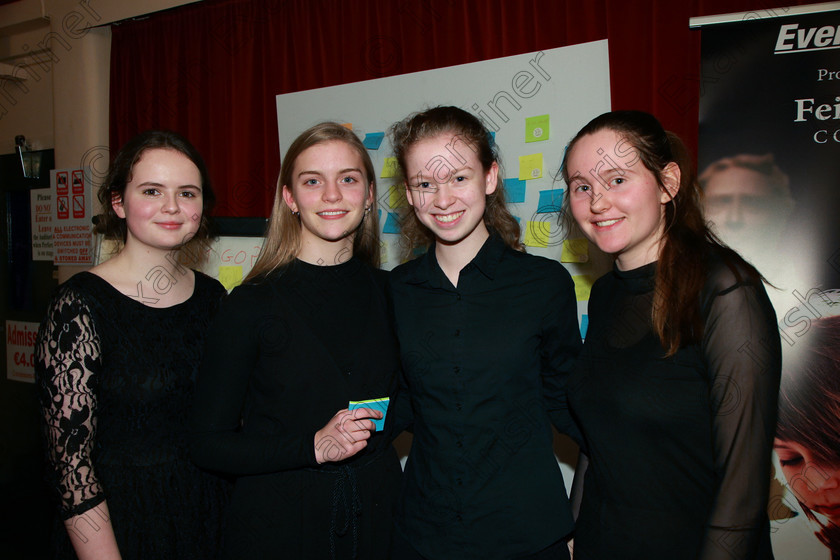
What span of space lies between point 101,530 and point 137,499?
109 millimetres

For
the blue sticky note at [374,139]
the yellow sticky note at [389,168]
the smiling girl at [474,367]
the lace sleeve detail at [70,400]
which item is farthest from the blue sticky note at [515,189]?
the lace sleeve detail at [70,400]

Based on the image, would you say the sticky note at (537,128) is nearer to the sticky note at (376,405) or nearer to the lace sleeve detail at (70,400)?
the sticky note at (376,405)

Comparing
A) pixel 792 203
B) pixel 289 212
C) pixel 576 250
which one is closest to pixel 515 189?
pixel 576 250

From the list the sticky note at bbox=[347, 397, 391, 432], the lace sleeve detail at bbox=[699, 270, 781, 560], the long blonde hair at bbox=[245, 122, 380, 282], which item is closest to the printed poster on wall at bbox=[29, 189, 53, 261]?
the long blonde hair at bbox=[245, 122, 380, 282]

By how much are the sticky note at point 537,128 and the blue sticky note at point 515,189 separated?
0.20m

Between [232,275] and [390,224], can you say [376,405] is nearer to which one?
[232,275]

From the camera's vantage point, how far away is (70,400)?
1.38 metres

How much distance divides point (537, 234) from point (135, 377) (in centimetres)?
181

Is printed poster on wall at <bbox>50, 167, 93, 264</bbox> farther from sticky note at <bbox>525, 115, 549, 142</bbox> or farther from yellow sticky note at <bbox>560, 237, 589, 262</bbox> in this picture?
yellow sticky note at <bbox>560, 237, 589, 262</bbox>

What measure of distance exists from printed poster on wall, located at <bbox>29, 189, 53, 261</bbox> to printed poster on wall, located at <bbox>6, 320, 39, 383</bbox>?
2.04ft

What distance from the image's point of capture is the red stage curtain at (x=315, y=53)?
2371mm

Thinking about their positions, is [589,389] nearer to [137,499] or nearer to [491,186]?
[491,186]

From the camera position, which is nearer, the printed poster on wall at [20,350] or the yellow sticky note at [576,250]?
the yellow sticky note at [576,250]

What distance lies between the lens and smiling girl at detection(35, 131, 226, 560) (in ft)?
4.55
